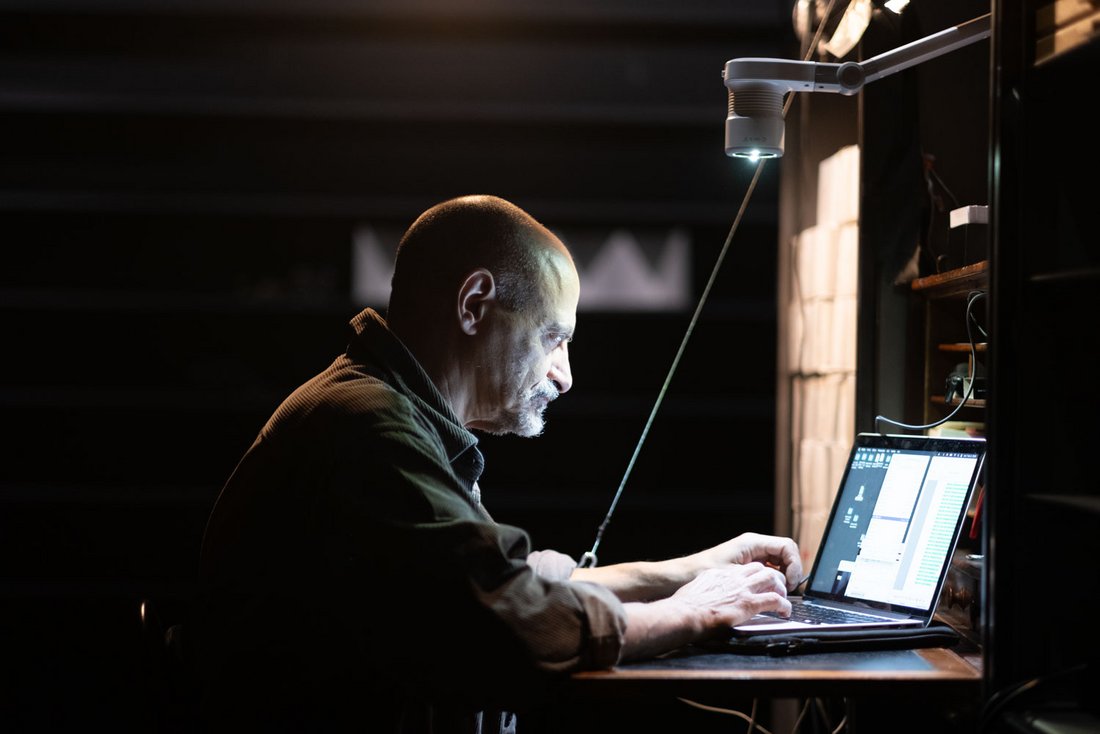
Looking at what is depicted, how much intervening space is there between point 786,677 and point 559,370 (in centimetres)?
65

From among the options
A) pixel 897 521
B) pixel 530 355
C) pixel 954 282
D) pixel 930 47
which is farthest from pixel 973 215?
pixel 530 355

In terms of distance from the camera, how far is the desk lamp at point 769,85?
1791 millimetres

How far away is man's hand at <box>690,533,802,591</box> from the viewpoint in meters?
1.83

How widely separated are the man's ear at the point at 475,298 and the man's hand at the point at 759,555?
0.57m

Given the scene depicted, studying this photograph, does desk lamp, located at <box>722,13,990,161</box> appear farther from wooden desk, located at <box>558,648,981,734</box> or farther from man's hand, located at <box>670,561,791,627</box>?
wooden desk, located at <box>558,648,981,734</box>

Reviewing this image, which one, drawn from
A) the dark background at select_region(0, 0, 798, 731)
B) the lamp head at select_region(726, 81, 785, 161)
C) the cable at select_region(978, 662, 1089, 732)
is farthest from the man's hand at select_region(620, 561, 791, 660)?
the dark background at select_region(0, 0, 798, 731)

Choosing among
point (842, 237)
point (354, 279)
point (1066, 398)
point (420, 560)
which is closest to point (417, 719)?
point (420, 560)

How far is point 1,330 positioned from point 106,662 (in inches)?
46.3

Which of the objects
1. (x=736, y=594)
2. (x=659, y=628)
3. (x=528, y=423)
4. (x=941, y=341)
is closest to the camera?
(x=659, y=628)

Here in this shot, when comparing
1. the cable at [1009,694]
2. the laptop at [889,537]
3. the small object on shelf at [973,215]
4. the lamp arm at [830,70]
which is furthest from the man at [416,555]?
the small object on shelf at [973,215]

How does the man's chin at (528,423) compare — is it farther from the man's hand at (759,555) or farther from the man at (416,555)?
the man's hand at (759,555)

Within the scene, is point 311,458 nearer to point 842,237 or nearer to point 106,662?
point 842,237

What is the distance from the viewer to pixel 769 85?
1.81 m

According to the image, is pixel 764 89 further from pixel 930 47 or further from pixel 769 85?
pixel 930 47
